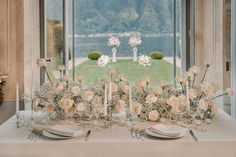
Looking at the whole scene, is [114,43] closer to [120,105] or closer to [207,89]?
[207,89]

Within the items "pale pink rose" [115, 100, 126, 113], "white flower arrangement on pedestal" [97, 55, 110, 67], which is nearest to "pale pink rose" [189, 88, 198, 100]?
"pale pink rose" [115, 100, 126, 113]

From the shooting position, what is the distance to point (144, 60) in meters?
4.89

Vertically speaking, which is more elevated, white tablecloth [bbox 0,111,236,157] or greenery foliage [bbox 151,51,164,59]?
greenery foliage [bbox 151,51,164,59]

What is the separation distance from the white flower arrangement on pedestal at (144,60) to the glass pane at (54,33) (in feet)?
3.26

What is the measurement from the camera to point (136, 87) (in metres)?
2.63

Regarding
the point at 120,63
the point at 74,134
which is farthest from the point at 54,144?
the point at 120,63

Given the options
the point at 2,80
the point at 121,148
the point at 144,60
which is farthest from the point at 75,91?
the point at 144,60

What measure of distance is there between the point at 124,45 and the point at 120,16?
1.37 feet

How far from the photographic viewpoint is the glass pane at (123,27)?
5.14 meters

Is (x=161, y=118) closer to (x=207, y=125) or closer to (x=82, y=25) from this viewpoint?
(x=207, y=125)

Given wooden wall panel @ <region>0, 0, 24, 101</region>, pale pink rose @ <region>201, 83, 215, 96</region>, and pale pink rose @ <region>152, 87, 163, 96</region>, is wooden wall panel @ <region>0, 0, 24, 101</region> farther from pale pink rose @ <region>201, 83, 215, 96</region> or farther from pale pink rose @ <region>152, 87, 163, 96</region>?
pale pink rose @ <region>201, 83, 215, 96</region>

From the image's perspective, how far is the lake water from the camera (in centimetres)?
515

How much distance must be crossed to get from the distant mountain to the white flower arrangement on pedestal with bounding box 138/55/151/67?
0.42m

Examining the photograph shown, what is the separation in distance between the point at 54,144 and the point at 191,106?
0.98 m
